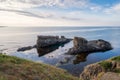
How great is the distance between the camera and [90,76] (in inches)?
1351

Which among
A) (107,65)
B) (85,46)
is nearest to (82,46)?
(85,46)

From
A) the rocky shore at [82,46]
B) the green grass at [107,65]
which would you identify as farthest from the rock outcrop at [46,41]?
the green grass at [107,65]

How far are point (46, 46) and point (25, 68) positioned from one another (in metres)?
102

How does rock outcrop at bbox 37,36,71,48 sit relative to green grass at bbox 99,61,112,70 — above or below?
below

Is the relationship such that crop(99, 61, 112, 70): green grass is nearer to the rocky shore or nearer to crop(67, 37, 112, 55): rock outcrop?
the rocky shore

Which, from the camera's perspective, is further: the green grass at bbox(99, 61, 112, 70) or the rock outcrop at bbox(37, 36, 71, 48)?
the rock outcrop at bbox(37, 36, 71, 48)

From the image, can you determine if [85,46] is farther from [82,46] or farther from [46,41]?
[46,41]

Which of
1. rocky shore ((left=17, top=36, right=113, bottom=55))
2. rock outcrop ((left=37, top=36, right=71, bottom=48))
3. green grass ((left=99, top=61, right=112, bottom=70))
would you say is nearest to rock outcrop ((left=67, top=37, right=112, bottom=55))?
rocky shore ((left=17, top=36, right=113, bottom=55))

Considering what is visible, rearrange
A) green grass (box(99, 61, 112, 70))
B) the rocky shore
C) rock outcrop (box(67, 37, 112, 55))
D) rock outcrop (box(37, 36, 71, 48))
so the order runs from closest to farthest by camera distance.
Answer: green grass (box(99, 61, 112, 70)), rock outcrop (box(67, 37, 112, 55)), the rocky shore, rock outcrop (box(37, 36, 71, 48))

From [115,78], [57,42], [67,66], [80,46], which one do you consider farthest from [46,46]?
[115,78]

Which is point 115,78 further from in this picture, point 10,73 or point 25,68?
point 10,73

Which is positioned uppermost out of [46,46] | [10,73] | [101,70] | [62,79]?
[10,73]

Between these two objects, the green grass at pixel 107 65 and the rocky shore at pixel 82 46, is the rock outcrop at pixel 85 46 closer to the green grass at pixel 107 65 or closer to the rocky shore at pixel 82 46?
the rocky shore at pixel 82 46

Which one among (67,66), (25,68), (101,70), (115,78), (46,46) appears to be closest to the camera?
(25,68)
